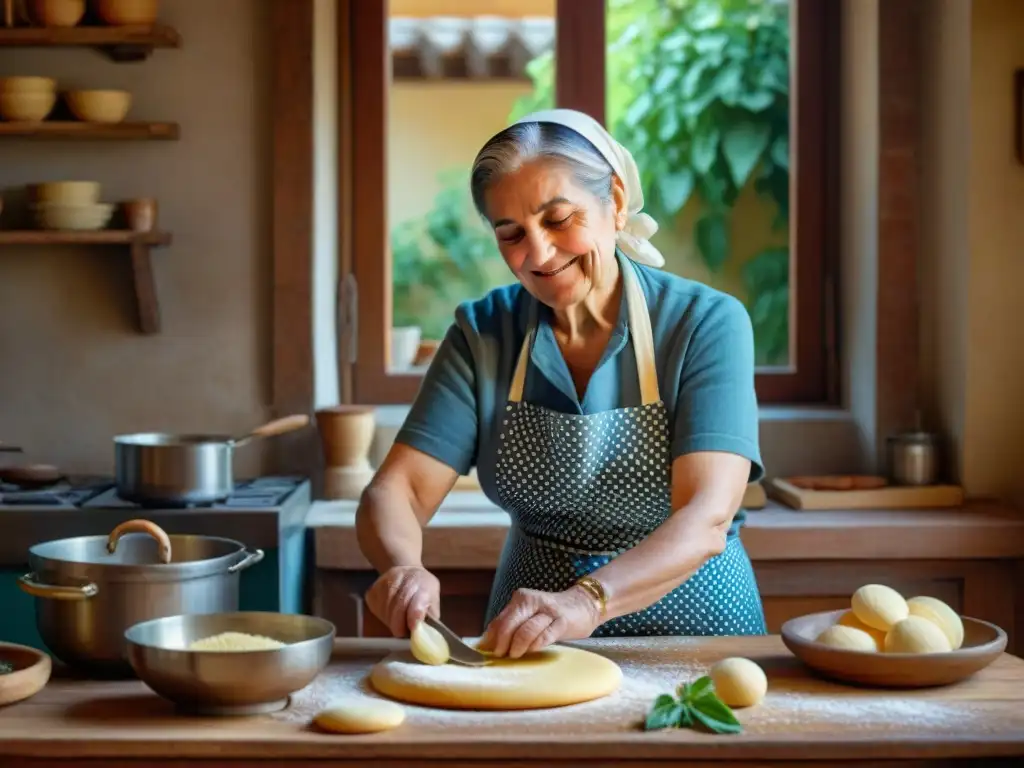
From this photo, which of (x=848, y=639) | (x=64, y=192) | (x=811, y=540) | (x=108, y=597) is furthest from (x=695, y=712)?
(x=64, y=192)

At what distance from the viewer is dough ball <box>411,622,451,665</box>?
5.81 feet

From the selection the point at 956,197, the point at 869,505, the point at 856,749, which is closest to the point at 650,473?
the point at 856,749

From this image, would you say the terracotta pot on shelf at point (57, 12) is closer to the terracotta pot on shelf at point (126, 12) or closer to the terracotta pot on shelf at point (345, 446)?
the terracotta pot on shelf at point (126, 12)

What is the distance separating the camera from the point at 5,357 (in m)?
3.46

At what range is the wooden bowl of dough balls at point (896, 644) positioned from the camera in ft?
5.58

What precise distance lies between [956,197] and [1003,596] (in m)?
0.97

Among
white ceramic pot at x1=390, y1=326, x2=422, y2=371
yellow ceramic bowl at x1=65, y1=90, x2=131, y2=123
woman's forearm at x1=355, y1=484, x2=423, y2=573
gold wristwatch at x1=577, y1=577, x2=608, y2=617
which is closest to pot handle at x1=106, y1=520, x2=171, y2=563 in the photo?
woman's forearm at x1=355, y1=484, x2=423, y2=573

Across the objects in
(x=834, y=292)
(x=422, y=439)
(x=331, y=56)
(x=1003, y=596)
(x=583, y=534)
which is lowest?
(x=1003, y=596)

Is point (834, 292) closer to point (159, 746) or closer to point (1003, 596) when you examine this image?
point (1003, 596)

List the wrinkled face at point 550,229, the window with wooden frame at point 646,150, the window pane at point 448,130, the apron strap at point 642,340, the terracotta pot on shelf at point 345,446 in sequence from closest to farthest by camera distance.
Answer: the wrinkled face at point 550,229
the apron strap at point 642,340
the terracotta pot on shelf at point 345,446
the window with wooden frame at point 646,150
the window pane at point 448,130

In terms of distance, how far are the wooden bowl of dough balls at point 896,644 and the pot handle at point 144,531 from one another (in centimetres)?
86

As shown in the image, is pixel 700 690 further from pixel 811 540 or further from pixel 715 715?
pixel 811 540

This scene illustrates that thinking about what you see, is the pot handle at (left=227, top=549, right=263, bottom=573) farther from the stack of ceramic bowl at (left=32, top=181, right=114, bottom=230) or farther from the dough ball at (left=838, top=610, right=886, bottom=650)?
the stack of ceramic bowl at (left=32, top=181, right=114, bottom=230)

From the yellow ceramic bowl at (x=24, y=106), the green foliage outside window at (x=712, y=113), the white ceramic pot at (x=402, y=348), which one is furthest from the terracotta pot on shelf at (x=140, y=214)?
the green foliage outside window at (x=712, y=113)
